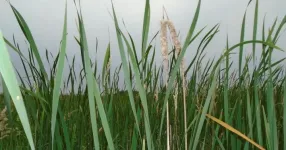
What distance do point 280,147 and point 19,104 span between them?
203 cm

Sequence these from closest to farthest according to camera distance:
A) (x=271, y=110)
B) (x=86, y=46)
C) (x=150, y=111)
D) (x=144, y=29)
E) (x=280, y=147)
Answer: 1. (x=86, y=46)
2. (x=144, y=29)
3. (x=271, y=110)
4. (x=150, y=111)
5. (x=280, y=147)

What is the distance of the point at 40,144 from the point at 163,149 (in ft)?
3.18

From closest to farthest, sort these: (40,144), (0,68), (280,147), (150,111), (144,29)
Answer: (0,68) < (144,29) < (40,144) < (150,111) < (280,147)

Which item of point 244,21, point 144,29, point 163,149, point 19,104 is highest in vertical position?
point 244,21

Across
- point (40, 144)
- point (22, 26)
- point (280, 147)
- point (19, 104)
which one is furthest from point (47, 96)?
point (280, 147)

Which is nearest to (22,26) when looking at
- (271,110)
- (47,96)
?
(47,96)

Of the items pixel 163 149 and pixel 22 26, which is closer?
pixel 22 26

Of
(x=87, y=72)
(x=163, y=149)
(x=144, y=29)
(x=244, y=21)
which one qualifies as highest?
(x=244, y=21)

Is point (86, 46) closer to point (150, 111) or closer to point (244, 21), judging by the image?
point (244, 21)

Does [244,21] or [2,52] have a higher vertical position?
[244,21]

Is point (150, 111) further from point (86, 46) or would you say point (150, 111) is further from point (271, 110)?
point (86, 46)

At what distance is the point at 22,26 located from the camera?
130 centimetres

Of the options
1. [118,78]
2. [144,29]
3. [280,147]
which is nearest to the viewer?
[144,29]

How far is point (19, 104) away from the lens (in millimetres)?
632
